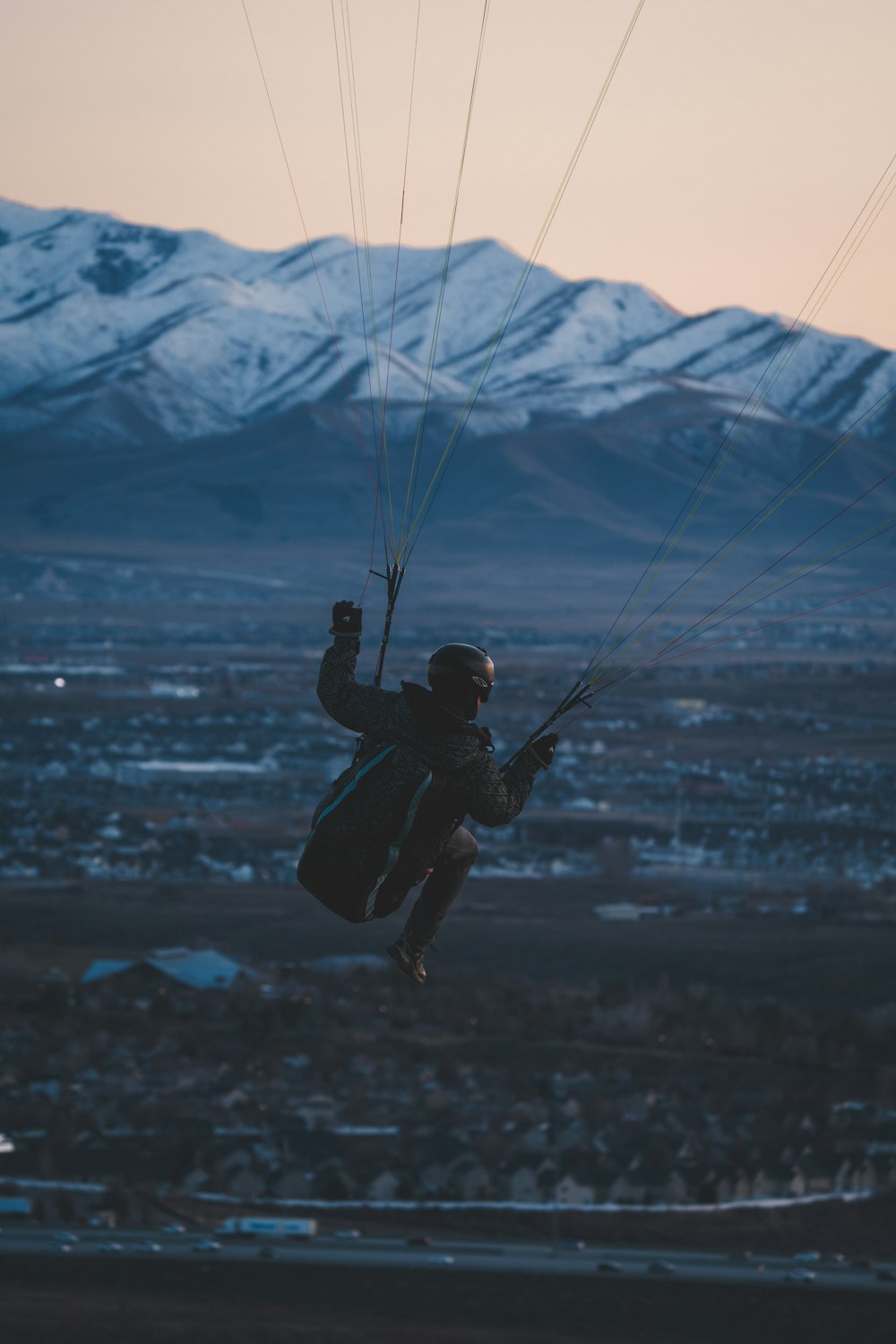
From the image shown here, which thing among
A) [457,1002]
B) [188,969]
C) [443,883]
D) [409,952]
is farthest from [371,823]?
[188,969]

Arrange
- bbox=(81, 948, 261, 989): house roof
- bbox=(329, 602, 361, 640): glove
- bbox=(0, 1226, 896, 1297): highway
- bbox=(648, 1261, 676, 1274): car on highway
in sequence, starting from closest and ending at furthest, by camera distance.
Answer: bbox=(329, 602, 361, 640): glove → bbox=(0, 1226, 896, 1297): highway → bbox=(648, 1261, 676, 1274): car on highway → bbox=(81, 948, 261, 989): house roof

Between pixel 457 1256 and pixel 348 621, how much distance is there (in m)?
22.6

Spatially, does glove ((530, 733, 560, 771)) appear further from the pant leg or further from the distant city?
the distant city

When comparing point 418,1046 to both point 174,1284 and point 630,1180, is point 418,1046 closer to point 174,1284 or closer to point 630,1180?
point 630,1180

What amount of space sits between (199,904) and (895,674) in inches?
3863

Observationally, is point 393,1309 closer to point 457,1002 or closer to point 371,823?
point 457,1002

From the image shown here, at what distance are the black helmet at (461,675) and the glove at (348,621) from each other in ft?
1.85

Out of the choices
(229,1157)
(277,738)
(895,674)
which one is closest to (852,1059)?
(229,1157)

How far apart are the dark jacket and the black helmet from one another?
0.07 meters

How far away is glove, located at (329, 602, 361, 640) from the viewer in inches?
512

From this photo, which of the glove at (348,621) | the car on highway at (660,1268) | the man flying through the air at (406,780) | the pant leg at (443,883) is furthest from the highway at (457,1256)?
the glove at (348,621)

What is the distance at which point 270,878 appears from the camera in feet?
237

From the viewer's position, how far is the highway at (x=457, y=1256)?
3294 cm

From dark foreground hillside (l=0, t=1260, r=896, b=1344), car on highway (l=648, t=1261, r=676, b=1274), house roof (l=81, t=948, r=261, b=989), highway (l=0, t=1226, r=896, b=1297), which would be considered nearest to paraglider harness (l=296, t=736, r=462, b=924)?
dark foreground hillside (l=0, t=1260, r=896, b=1344)
